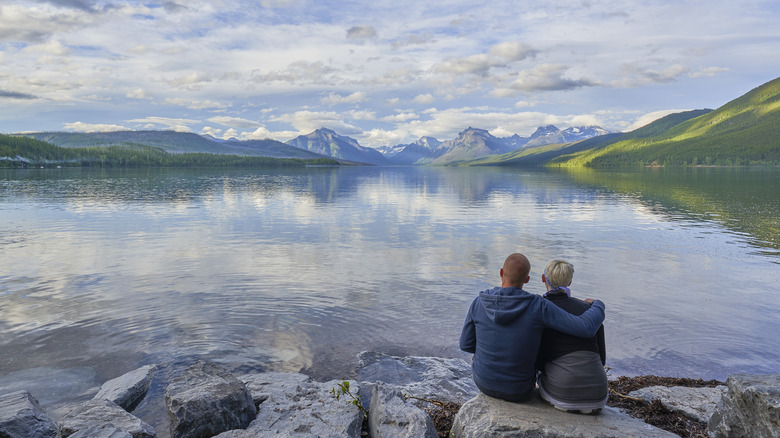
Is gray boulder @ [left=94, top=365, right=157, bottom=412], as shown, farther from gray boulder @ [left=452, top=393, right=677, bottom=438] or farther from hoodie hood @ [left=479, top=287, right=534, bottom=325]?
hoodie hood @ [left=479, top=287, right=534, bottom=325]

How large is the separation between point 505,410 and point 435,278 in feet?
45.6

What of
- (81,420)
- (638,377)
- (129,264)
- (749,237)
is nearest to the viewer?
(81,420)

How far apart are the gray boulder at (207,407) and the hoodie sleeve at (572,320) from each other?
17.8 feet

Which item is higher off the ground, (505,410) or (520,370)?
(520,370)

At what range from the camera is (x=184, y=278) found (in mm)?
20469

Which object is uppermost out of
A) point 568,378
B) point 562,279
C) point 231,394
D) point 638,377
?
point 562,279

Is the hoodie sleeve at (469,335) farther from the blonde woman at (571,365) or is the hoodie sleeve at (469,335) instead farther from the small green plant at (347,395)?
the small green plant at (347,395)

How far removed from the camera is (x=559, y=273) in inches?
276

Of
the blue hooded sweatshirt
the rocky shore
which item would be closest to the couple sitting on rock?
the blue hooded sweatshirt

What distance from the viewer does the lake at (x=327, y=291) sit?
41.0 ft

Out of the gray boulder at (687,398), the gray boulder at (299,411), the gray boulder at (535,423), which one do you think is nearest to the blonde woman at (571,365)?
the gray boulder at (535,423)

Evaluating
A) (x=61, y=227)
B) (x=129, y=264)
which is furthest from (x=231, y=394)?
(x=61, y=227)

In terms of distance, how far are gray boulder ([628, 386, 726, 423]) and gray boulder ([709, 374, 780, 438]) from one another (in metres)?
1.68

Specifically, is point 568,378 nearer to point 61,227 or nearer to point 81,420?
point 81,420
